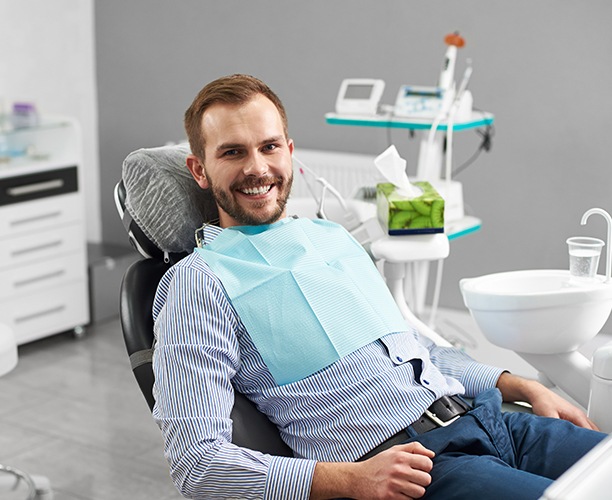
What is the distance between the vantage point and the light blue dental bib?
63.6 inches

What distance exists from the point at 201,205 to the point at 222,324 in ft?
1.23

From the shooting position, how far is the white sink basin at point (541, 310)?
1828 millimetres

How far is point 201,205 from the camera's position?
1897 millimetres

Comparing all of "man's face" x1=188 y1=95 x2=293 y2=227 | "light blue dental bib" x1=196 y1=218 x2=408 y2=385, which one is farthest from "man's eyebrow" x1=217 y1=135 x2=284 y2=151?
"light blue dental bib" x1=196 y1=218 x2=408 y2=385

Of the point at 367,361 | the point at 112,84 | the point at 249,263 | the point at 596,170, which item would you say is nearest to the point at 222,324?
the point at 249,263

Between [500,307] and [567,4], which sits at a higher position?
[567,4]

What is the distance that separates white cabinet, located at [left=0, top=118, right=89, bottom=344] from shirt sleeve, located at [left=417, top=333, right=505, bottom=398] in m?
2.15

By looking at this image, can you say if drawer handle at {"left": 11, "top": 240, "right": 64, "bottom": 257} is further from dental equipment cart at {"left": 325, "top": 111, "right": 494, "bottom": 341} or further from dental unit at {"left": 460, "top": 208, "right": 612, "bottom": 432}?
dental unit at {"left": 460, "top": 208, "right": 612, "bottom": 432}

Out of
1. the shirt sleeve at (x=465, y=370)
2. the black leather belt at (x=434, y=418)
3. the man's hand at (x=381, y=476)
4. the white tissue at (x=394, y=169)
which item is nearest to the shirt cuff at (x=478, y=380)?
the shirt sleeve at (x=465, y=370)

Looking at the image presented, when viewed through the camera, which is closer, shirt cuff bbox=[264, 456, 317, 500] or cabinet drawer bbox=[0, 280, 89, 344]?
shirt cuff bbox=[264, 456, 317, 500]

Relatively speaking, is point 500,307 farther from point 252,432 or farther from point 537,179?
point 537,179

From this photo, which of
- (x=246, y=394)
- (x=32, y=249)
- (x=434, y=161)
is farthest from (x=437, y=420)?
(x=32, y=249)

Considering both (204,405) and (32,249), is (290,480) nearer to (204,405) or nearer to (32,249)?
(204,405)

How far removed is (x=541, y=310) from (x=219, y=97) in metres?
0.72
